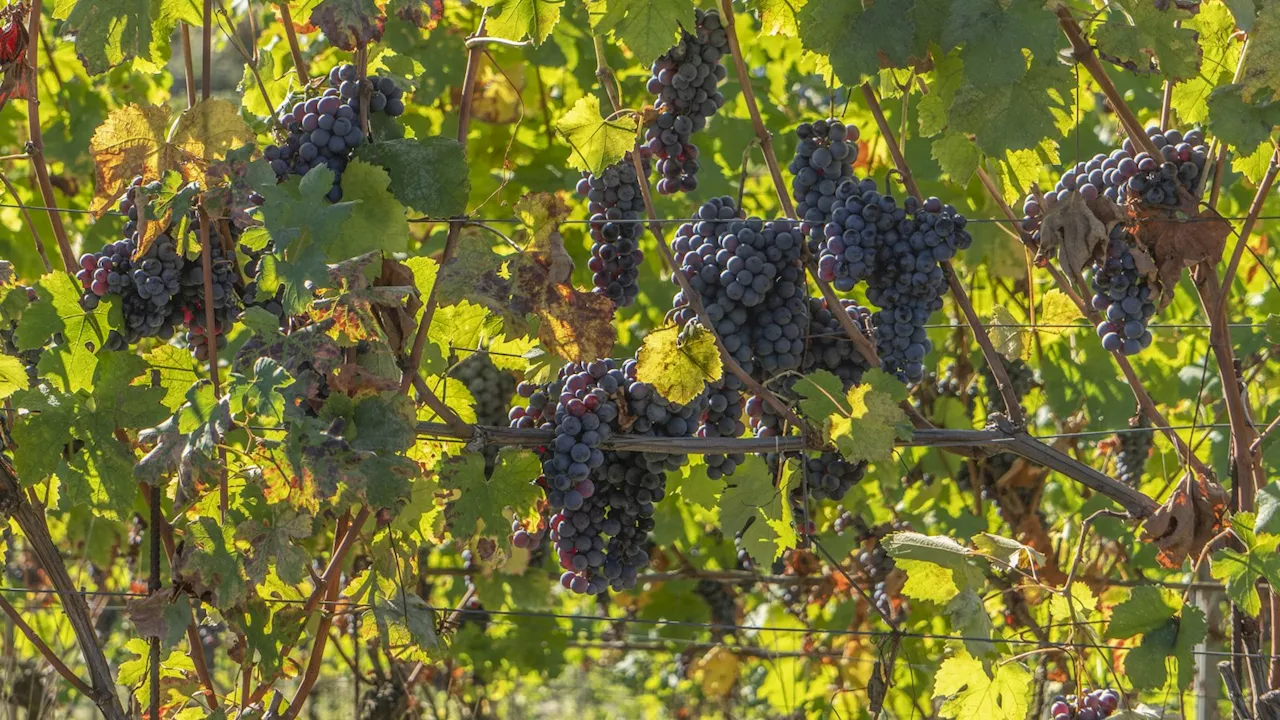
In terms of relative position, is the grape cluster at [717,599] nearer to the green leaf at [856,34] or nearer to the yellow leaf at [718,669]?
the yellow leaf at [718,669]

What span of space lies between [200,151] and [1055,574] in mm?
2844

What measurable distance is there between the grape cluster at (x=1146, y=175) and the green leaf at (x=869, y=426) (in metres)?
0.46

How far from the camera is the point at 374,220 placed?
1891 millimetres

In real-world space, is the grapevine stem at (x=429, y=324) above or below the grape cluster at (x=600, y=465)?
above

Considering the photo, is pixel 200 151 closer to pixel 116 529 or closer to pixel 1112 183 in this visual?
pixel 1112 183

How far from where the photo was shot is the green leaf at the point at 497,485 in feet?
6.89

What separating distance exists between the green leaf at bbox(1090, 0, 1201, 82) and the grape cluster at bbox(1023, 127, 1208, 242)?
0.13m

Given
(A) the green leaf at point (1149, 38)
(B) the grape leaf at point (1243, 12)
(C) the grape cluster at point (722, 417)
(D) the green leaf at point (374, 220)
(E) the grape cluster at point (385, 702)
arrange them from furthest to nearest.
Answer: (E) the grape cluster at point (385, 702)
(C) the grape cluster at point (722, 417)
(A) the green leaf at point (1149, 38)
(B) the grape leaf at point (1243, 12)
(D) the green leaf at point (374, 220)

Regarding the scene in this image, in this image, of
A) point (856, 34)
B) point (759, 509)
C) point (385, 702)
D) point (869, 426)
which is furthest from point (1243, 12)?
point (385, 702)

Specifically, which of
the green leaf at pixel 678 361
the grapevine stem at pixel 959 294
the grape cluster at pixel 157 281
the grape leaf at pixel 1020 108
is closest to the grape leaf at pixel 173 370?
the grape cluster at pixel 157 281

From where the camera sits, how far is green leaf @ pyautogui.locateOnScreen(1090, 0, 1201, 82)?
208cm

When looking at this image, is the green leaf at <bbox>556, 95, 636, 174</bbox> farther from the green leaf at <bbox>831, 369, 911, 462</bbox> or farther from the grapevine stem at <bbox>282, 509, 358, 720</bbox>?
the grapevine stem at <bbox>282, 509, 358, 720</bbox>

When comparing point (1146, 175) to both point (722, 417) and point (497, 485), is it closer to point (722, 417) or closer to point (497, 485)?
point (722, 417)

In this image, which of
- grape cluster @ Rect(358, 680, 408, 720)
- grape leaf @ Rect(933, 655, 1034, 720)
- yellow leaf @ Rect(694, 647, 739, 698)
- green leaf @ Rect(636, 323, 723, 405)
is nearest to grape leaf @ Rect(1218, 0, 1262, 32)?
green leaf @ Rect(636, 323, 723, 405)
